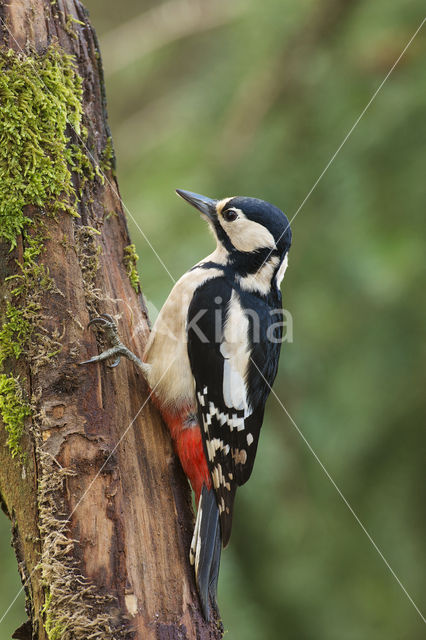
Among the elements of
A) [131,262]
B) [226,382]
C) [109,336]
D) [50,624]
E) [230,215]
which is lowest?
[50,624]

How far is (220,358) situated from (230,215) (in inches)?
26.9

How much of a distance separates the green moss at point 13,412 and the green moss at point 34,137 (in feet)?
1.45

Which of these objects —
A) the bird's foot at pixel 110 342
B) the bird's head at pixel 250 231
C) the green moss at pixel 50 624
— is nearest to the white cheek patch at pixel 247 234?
the bird's head at pixel 250 231

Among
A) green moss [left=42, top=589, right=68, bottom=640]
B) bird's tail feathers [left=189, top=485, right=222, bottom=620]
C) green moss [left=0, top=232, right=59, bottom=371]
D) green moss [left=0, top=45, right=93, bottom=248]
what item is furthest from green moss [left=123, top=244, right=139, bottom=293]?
green moss [left=42, top=589, right=68, bottom=640]

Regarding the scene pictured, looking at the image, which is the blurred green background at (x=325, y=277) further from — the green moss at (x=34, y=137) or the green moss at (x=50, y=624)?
the green moss at (x=50, y=624)

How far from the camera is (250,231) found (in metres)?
2.71

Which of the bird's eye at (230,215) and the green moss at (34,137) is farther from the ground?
the green moss at (34,137)

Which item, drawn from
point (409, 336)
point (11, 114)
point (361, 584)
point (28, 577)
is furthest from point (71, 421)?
point (361, 584)

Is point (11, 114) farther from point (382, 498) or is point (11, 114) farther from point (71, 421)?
point (382, 498)

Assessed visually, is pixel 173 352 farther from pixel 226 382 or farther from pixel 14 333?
pixel 14 333

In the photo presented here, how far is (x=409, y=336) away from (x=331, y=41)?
147 centimetres

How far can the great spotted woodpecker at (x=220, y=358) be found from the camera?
88.9 inches

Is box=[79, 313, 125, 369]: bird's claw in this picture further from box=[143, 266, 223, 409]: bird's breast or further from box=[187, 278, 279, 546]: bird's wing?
box=[187, 278, 279, 546]: bird's wing

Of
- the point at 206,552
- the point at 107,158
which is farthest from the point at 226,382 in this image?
the point at 107,158
